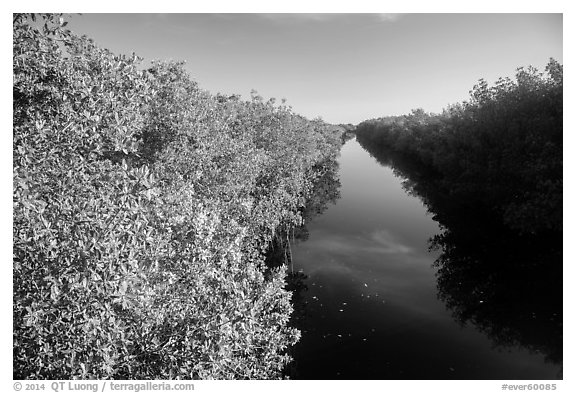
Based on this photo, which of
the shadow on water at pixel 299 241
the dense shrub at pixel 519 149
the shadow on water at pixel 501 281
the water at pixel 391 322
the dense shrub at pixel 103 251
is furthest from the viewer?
the dense shrub at pixel 519 149

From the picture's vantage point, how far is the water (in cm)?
1848

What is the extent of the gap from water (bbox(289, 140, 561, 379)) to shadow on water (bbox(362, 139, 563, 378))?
0.57 ft

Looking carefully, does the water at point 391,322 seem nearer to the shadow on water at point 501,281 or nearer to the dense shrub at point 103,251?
the shadow on water at point 501,281

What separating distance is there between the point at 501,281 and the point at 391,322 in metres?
A: 10.2

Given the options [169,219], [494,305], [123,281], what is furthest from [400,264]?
[123,281]

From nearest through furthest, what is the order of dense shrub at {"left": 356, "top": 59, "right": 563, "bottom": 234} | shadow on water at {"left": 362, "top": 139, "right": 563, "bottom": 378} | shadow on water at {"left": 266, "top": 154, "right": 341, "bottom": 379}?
shadow on water at {"left": 362, "top": 139, "right": 563, "bottom": 378} < shadow on water at {"left": 266, "top": 154, "right": 341, "bottom": 379} < dense shrub at {"left": 356, "top": 59, "right": 563, "bottom": 234}

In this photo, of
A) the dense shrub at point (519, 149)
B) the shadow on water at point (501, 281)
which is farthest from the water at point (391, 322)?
the dense shrub at point (519, 149)

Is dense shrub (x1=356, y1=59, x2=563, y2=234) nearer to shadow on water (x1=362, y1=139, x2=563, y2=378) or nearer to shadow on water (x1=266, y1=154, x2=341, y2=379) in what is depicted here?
shadow on water (x1=362, y1=139, x2=563, y2=378)

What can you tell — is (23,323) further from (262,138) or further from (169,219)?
(262,138)

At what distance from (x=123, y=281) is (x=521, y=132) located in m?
35.3

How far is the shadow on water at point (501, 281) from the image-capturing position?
20.9 metres

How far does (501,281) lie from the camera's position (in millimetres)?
26547

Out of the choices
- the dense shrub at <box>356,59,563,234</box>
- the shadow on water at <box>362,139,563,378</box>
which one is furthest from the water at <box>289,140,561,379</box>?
the dense shrub at <box>356,59,563,234</box>

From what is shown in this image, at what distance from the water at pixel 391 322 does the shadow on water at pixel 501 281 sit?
0.17 metres
